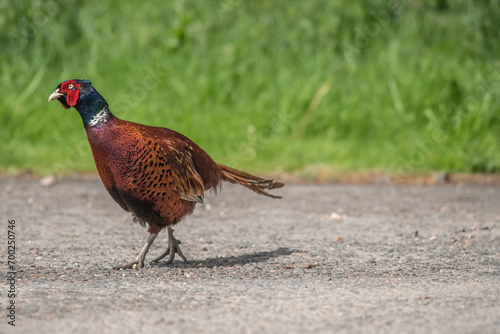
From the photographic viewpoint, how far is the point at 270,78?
359 inches

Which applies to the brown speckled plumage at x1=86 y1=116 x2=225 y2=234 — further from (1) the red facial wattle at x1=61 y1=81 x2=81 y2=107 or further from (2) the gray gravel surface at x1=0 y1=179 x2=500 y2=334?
(2) the gray gravel surface at x1=0 y1=179 x2=500 y2=334

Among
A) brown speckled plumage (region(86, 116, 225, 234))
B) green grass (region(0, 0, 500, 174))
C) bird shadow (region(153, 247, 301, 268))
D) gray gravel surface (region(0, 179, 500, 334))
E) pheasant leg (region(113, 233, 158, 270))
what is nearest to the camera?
gray gravel surface (region(0, 179, 500, 334))

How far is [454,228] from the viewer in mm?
5672

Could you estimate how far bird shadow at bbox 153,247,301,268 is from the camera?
183 inches

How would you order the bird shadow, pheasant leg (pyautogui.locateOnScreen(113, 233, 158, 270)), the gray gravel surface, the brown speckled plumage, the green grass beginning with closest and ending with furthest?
the gray gravel surface
the brown speckled plumage
pheasant leg (pyautogui.locateOnScreen(113, 233, 158, 270))
the bird shadow
the green grass

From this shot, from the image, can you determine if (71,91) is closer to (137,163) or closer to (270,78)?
(137,163)

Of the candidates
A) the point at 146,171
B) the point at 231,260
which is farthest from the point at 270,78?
the point at 146,171

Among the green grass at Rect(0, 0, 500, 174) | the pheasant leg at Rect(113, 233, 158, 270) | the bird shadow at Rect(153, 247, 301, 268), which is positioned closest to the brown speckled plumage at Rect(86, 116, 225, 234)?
the pheasant leg at Rect(113, 233, 158, 270)

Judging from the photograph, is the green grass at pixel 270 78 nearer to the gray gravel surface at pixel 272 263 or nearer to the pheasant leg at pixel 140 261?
the gray gravel surface at pixel 272 263

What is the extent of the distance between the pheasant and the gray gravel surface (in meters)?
0.38

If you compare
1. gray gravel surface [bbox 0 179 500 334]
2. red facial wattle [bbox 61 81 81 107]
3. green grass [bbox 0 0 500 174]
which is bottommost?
gray gravel surface [bbox 0 179 500 334]

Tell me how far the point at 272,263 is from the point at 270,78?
15.6ft

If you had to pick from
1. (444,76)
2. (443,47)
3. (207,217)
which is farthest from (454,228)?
(443,47)

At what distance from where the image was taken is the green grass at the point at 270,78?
8.01 meters
